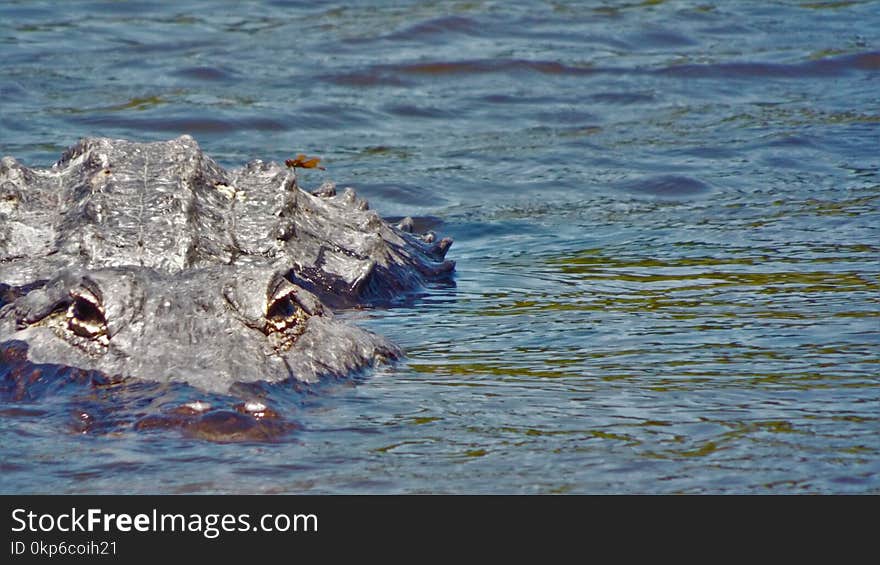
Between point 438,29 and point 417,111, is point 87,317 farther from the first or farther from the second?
point 438,29

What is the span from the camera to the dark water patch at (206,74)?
12.2m

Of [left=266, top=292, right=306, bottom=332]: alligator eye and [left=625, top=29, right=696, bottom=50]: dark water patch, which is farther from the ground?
[left=625, top=29, right=696, bottom=50]: dark water patch

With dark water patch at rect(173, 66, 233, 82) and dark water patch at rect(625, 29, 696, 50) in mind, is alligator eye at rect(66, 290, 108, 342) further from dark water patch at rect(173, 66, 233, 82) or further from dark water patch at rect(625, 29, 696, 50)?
dark water patch at rect(625, 29, 696, 50)

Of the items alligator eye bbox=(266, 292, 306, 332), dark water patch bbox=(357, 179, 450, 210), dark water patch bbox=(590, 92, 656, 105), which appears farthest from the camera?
dark water patch bbox=(590, 92, 656, 105)

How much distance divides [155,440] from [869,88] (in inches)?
347

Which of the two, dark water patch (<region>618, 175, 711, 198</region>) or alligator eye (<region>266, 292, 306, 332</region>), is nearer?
alligator eye (<region>266, 292, 306, 332</region>)

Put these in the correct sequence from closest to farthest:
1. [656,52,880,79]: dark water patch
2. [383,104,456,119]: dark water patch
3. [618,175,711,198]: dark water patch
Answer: [618,175,711,198]: dark water patch < [383,104,456,119]: dark water patch < [656,52,880,79]: dark water patch

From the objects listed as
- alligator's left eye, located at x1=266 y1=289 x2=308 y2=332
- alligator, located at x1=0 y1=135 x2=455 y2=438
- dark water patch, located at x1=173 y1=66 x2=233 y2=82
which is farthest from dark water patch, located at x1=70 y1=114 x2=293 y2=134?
alligator's left eye, located at x1=266 y1=289 x2=308 y2=332

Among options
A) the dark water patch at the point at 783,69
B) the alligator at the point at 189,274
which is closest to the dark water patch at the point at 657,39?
the dark water patch at the point at 783,69

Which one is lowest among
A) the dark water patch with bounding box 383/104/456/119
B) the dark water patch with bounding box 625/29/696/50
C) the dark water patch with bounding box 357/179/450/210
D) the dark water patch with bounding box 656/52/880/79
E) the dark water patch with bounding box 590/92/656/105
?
the dark water patch with bounding box 357/179/450/210

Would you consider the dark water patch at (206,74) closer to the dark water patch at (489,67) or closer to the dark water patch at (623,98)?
the dark water patch at (489,67)

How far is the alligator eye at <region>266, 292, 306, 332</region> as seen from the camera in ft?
17.7

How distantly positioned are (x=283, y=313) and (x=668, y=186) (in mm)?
4786

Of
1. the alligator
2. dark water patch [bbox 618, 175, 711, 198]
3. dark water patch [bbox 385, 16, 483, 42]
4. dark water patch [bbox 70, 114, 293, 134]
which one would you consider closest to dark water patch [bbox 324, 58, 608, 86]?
dark water patch [bbox 385, 16, 483, 42]
